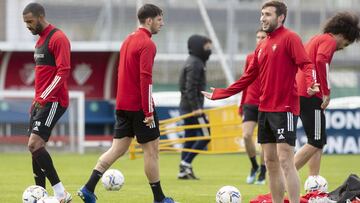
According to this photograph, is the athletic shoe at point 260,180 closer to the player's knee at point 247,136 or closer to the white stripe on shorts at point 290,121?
the player's knee at point 247,136

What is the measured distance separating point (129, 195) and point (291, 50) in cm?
399

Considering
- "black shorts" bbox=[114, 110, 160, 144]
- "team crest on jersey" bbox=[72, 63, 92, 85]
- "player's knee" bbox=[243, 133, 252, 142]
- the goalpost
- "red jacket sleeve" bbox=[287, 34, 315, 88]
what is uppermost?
"red jacket sleeve" bbox=[287, 34, 315, 88]

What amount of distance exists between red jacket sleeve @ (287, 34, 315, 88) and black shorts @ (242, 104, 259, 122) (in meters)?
5.47

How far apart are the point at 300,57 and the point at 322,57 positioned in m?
1.94

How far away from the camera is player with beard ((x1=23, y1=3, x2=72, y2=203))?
10.8 m

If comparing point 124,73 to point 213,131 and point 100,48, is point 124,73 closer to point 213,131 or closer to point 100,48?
point 213,131

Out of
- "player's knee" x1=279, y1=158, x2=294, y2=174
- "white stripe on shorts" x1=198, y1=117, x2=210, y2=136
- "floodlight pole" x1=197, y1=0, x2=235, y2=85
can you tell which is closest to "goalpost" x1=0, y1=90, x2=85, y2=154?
"floodlight pole" x1=197, y1=0, x2=235, y2=85

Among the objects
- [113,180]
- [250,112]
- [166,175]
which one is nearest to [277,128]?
[113,180]

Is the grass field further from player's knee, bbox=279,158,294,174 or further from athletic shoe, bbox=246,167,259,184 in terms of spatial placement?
player's knee, bbox=279,158,294,174

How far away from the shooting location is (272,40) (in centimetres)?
971

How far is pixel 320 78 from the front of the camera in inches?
452

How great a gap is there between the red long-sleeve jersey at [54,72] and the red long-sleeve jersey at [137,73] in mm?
659

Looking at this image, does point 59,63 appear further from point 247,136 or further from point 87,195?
point 247,136

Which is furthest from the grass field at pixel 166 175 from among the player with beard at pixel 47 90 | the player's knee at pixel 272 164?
the player's knee at pixel 272 164
